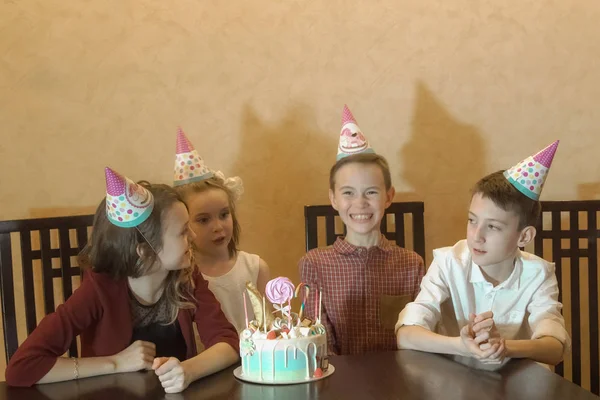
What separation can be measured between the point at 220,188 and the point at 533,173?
3.19 feet

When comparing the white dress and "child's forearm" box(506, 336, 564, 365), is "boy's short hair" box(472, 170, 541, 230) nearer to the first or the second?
"child's forearm" box(506, 336, 564, 365)

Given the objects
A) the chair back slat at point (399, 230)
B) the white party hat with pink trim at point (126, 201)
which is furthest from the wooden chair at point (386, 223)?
the white party hat with pink trim at point (126, 201)

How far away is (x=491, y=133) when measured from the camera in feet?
8.43

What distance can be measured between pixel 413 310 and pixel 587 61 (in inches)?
52.8

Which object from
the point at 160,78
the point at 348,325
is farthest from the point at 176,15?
the point at 348,325

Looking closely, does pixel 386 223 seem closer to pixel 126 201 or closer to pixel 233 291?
pixel 233 291

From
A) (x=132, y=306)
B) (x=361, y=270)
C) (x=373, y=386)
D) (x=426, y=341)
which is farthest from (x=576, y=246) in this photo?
(x=132, y=306)

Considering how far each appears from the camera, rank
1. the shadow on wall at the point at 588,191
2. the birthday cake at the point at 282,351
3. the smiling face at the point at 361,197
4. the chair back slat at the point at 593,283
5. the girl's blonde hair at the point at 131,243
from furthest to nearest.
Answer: the shadow on wall at the point at 588,191
the chair back slat at the point at 593,283
the smiling face at the point at 361,197
the girl's blonde hair at the point at 131,243
the birthday cake at the point at 282,351

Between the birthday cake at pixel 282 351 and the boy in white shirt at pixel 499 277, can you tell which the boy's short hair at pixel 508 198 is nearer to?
the boy in white shirt at pixel 499 277

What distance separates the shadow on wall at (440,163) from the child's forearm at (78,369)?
1362 mm

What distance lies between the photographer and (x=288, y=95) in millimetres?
2467

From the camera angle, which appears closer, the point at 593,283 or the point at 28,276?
the point at 28,276

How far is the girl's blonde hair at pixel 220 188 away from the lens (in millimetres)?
2199

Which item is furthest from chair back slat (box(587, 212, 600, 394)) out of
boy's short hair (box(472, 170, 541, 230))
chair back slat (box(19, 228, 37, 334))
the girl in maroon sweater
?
chair back slat (box(19, 228, 37, 334))
